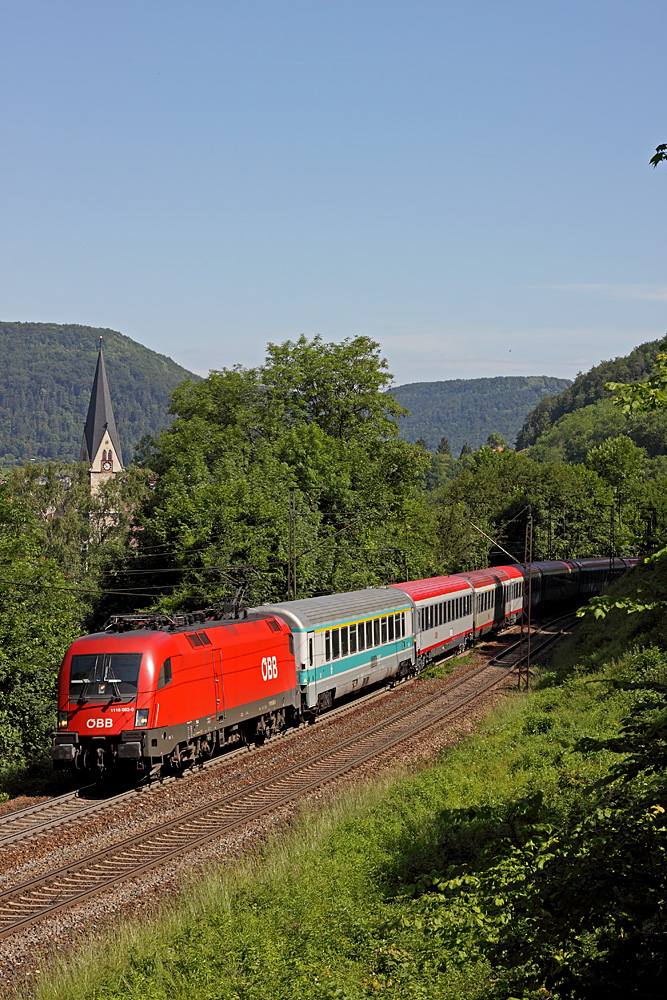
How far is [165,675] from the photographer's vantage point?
1912cm

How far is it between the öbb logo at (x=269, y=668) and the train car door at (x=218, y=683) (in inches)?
85.0

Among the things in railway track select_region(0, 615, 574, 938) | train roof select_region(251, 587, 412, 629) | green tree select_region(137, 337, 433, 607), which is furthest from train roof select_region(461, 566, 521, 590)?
railway track select_region(0, 615, 574, 938)

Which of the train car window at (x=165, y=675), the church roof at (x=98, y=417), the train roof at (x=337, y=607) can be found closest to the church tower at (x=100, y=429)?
the church roof at (x=98, y=417)

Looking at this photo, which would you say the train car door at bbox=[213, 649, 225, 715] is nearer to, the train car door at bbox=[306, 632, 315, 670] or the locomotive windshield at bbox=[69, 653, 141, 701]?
the locomotive windshield at bbox=[69, 653, 141, 701]

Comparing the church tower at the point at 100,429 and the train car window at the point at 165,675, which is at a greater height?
the church tower at the point at 100,429

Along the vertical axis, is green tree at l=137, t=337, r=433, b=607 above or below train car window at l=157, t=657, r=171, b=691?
above

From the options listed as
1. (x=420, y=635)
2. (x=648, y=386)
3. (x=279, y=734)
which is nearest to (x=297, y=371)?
(x=420, y=635)

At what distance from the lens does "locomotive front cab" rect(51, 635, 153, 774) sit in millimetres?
18547

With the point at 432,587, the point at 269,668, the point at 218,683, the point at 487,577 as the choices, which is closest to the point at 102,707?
the point at 218,683

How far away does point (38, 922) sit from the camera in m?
12.6

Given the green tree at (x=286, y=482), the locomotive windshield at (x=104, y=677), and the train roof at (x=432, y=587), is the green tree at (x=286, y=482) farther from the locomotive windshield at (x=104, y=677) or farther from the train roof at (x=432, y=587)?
the locomotive windshield at (x=104, y=677)

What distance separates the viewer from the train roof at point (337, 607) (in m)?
26.0

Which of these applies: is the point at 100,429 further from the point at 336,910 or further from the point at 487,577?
the point at 336,910

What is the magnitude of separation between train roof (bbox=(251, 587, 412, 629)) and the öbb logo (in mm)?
1775
